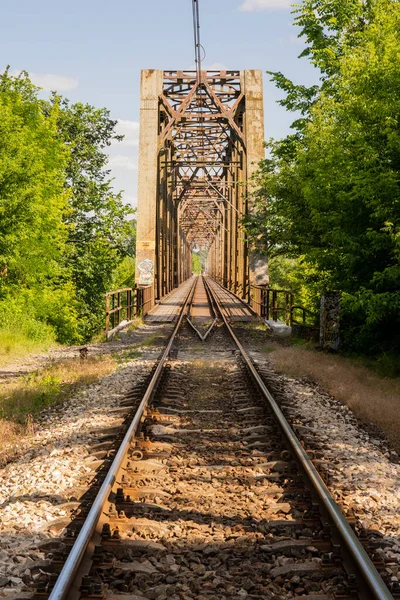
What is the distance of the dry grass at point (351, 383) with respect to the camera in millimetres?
7934

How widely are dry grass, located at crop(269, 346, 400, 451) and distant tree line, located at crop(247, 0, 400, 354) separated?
1.09m

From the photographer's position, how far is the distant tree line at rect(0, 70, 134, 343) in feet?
58.8

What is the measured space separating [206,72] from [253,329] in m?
15.1

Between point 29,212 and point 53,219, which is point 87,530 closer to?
point 29,212

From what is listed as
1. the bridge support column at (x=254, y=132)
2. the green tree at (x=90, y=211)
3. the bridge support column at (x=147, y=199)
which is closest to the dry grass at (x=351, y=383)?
the bridge support column at (x=254, y=132)

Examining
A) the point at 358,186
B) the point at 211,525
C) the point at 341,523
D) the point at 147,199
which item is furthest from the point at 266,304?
the point at 341,523

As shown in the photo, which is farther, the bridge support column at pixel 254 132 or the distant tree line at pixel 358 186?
the bridge support column at pixel 254 132

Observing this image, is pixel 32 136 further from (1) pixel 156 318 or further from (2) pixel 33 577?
(2) pixel 33 577

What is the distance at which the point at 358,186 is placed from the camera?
1101 centimetres

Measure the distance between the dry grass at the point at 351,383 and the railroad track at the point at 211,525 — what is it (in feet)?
→ 4.84

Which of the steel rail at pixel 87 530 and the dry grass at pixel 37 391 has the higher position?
the steel rail at pixel 87 530

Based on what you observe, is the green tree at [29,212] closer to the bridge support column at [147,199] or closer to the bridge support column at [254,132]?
the bridge support column at [147,199]

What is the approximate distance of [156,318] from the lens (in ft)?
75.4

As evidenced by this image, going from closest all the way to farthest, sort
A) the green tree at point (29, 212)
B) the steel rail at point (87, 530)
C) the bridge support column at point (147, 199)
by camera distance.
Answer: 1. the steel rail at point (87, 530)
2. the green tree at point (29, 212)
3. the bridge support column at point (147, 199)
